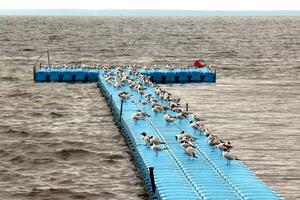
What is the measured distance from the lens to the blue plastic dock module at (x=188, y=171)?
29.9 meters

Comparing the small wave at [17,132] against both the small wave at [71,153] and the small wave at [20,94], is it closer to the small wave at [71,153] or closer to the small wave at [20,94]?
the small wave at [71,153]

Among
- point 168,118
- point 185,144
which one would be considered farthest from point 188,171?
point 168,118

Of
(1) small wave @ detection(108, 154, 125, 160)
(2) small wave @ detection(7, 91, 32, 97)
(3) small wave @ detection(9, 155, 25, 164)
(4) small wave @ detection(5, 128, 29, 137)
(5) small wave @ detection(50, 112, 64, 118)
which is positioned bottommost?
(2) small wave @ detection(7, 91, 32, 97)

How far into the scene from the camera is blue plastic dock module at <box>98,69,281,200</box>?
98.1ft

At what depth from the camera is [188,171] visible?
110ft

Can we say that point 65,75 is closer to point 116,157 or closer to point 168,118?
point 168,118

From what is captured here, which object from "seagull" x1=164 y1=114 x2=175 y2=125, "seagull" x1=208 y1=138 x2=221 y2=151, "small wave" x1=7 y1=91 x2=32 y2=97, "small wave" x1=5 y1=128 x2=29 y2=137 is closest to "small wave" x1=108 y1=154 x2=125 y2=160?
"seagull" x1=164 y1=114 x2=175 y2=125

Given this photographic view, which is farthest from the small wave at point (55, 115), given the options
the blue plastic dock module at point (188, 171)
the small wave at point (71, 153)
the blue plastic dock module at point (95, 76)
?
the blue plastic dock module at point (95, 76)

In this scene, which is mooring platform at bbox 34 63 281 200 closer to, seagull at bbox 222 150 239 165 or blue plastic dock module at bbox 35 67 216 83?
seagull at bbox 222 150 239 165

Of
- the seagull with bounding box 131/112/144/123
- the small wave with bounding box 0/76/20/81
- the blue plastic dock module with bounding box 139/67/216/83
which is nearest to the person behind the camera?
the seagull with bounding box 131/112/144/123

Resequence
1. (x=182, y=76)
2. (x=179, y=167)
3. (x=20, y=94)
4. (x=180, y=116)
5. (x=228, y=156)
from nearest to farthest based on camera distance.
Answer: (x=179, y=167) < (x=228, y=156) < (x=180, y=116) < (x=20, y=94) < (x=182, y=76)

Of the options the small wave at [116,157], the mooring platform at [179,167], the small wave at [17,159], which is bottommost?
the small wave at [17,159]

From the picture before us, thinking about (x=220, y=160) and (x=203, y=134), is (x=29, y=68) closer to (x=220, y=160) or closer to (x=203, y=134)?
(x=203, y=134)

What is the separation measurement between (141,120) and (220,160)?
12036mm
